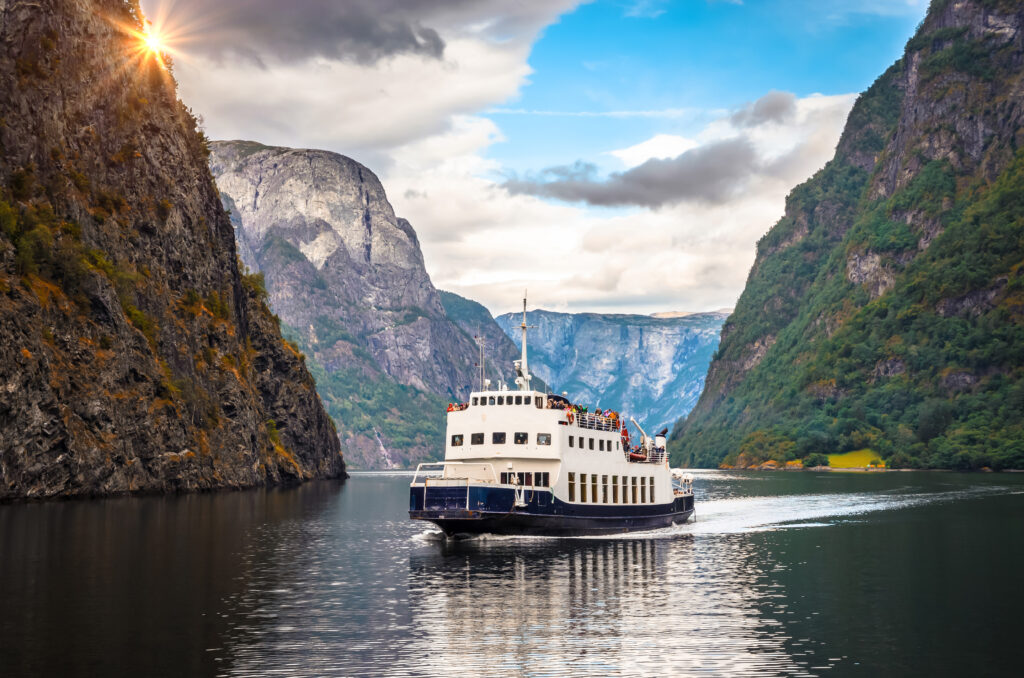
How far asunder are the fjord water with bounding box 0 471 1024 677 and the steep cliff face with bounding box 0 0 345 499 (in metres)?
23.4

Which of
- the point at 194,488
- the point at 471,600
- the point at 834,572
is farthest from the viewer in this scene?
the point at 194,488

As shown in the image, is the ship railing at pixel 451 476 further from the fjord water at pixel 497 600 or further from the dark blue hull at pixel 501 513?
the fjord water at pixel 497 600

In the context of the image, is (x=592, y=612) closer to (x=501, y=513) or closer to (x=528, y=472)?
(x=501, y=513)

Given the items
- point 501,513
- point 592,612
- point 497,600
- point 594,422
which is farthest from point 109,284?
point 592,612

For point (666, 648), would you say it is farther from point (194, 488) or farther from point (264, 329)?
point (264, 329)

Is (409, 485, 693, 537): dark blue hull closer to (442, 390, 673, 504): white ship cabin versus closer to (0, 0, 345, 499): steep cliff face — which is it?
(442, 390, 673, 504): white ship cabin

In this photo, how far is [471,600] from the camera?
48625 mm

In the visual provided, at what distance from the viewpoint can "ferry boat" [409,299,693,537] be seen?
2918 inches

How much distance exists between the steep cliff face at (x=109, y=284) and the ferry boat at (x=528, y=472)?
159ft

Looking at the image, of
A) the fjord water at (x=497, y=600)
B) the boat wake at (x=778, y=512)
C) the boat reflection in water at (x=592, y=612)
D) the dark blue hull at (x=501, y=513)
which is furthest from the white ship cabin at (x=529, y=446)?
the boat reflection in water at (x=592, y=612)

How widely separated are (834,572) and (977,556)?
39.9 ft

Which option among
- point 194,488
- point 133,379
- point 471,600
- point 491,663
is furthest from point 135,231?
point 491,663

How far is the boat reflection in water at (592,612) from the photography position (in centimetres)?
3544

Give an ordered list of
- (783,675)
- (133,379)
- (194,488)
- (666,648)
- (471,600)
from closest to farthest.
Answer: (783,675) < (666,648) < (471,600) < (133,379) < (194,488)
